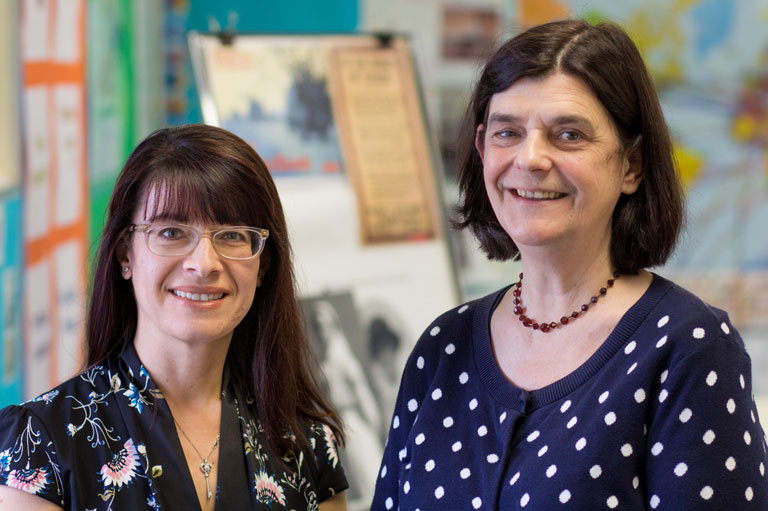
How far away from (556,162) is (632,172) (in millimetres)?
163

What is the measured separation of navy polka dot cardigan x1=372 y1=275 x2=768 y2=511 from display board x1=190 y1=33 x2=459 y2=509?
1.50 m

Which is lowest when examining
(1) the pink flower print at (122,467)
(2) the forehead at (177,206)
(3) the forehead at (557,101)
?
(1) the pink flower print at (122,467)

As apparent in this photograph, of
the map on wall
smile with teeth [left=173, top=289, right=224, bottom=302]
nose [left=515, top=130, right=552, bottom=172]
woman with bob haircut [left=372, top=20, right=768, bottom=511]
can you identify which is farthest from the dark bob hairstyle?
the map on wall

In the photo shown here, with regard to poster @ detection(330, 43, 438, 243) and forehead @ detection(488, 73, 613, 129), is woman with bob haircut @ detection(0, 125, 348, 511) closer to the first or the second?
forehead @ detection(488, 73, 613, 129)

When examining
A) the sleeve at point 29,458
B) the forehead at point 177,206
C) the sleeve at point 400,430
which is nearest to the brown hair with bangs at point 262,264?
the forehead at point 177,206

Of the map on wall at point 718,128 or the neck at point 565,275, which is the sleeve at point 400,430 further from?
the map on wall at point 718,128

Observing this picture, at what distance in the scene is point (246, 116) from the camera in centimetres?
320

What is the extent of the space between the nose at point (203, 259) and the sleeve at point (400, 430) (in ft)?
1.52

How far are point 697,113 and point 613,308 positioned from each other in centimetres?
394

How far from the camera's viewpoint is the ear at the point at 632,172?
5.07ft

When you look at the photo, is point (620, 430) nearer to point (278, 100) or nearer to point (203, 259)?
point (203, 259)

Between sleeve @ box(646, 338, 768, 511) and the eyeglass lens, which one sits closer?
sleeve @ box(646, 338, 768, 511)

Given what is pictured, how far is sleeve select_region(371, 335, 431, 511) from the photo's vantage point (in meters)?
1.75

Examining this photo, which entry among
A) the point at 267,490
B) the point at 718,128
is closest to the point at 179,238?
the point at 267,490
